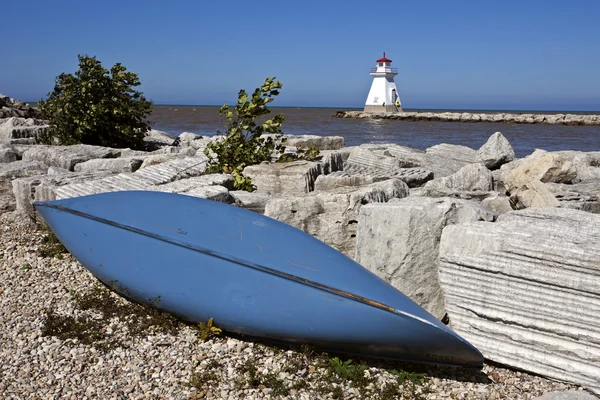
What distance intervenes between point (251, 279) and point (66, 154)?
17.3 ft

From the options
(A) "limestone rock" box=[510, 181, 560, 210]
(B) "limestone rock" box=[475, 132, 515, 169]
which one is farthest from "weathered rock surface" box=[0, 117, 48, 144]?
(A) "limestone rock" box=[510, 181, 560, 210]

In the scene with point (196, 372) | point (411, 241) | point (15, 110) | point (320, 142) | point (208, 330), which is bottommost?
point (196, 372)

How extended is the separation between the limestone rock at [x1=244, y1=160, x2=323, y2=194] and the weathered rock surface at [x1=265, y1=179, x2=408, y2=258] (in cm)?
121

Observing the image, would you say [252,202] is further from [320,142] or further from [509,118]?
[509,118]

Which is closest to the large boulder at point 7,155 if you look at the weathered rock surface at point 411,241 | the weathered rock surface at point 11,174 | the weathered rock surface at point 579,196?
the weathered rock surface at point 11,174

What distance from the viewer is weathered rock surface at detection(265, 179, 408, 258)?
3.94 m

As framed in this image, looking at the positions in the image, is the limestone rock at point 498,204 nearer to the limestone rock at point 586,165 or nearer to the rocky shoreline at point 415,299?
the rocky shoreline at point 415,299

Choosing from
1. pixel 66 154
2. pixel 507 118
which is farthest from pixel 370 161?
pixel 507 118

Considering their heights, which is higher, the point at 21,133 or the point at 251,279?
the point at 21,133

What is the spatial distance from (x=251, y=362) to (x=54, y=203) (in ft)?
6.06

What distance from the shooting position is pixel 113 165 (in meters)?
6.48

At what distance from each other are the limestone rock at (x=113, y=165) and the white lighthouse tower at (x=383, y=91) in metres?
43.1

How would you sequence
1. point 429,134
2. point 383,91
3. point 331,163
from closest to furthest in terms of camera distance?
1. point 331,163
2. point 429,134
3. point 383,91

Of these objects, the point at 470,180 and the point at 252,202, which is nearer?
the point at 252,202
